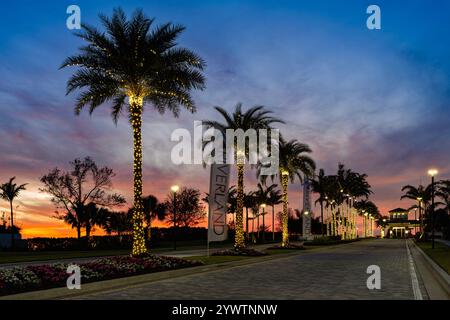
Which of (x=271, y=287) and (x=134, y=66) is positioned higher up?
(x=134, y=66)

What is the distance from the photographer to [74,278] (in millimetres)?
16250

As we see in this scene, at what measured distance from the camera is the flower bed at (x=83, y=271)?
47.9 feet

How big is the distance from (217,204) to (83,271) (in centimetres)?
1333

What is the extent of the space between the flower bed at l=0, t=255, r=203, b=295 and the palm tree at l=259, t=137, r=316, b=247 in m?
26.1

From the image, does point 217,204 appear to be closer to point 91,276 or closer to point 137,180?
point 137,180

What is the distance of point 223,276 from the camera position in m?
19.5

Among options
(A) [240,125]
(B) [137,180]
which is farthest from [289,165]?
(B) [137,180]

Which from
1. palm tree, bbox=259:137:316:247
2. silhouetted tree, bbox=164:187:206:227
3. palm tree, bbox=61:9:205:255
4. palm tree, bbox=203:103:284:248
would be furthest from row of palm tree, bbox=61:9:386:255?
silhouetted tree, bbox=164:187:206:227

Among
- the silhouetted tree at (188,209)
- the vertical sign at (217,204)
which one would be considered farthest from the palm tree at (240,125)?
the silhouetted tree at (188,209)

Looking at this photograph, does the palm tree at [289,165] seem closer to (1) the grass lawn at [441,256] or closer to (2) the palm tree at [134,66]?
(1) the grass lawn at [441,256]

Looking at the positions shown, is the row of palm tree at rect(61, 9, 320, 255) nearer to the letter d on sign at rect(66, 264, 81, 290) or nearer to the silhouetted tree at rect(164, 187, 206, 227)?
the letter d on sign at rect(66, 264, 81, 290)
